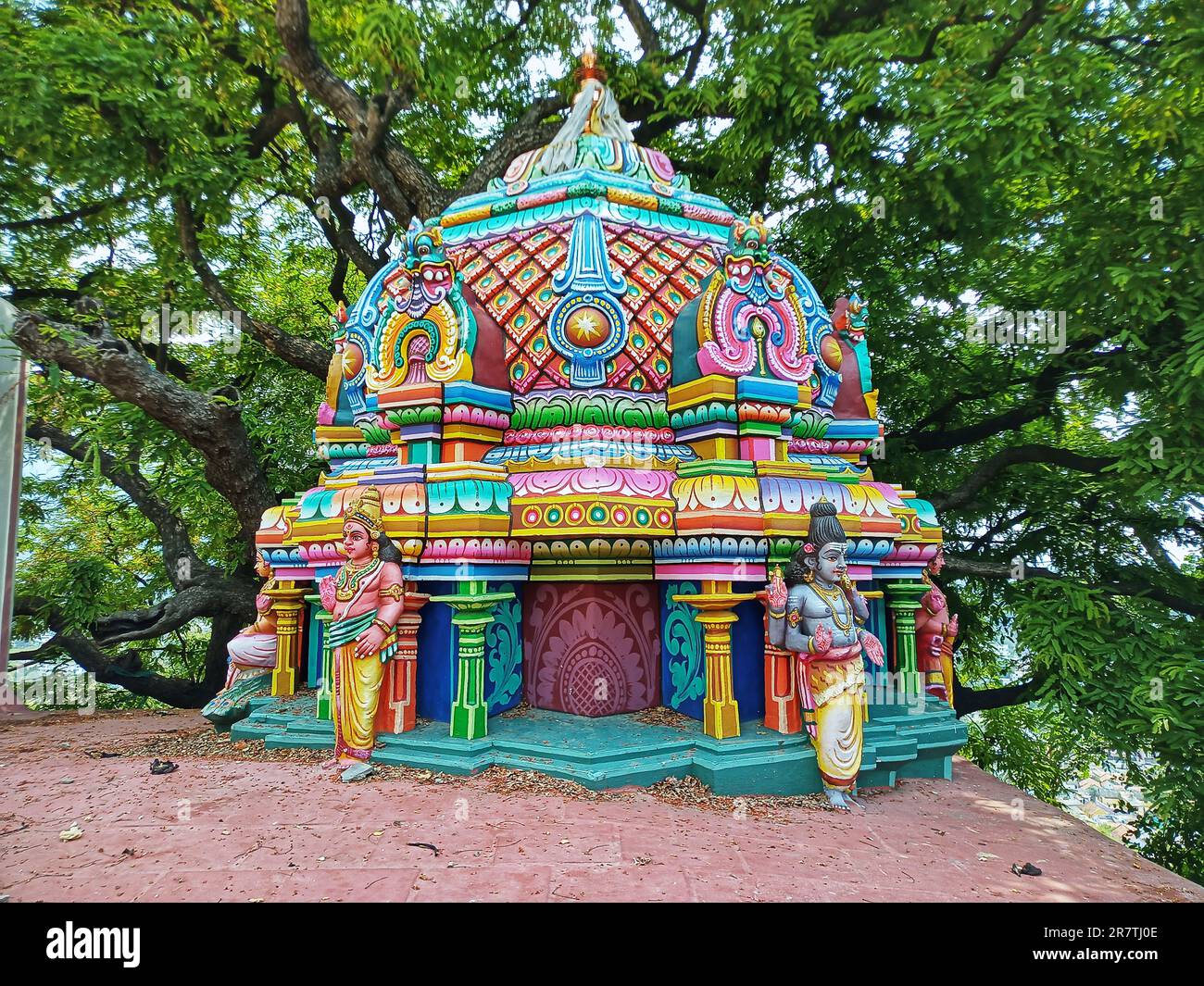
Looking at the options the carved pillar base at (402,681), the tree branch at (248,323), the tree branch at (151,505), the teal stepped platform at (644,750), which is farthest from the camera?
the tree branch at (151,505)

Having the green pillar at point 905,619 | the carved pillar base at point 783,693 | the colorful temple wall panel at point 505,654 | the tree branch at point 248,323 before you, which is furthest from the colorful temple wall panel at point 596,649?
the tree branch at point 248,323

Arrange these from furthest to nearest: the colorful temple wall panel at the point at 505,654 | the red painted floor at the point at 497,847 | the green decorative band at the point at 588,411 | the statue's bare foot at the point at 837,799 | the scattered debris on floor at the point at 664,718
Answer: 1. the green decorative band at the point at 588,411
2. the colorful temple wall panel at the point at 505,654
3. the scattered debris on floor at the point at 664,718
4. the statue's bare foot at the point at 837,799
5. the red painted floor at the point at 497,847

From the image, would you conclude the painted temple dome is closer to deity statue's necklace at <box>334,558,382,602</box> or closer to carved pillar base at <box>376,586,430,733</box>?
deity statue's necklace at <box>334,558,382,602</box>

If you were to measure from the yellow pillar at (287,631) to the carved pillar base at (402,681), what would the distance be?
1995 mm

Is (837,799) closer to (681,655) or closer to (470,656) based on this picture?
(681,655)

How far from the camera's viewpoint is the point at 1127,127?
286 inches

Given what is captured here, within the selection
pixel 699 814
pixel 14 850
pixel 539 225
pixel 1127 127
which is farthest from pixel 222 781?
pixel 1127 127

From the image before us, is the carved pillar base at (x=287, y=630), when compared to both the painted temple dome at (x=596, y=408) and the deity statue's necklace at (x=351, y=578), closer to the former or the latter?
the painted temple dome at (x=596, y=408)

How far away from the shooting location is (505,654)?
5.77 metres

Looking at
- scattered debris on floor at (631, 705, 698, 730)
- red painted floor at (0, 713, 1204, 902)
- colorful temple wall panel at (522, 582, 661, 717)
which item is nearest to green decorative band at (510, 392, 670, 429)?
colorful temple wall panel at (522, 582, 661, 717)

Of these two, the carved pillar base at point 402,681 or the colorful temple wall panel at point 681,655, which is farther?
the colorful temple wall panel at point 681,655

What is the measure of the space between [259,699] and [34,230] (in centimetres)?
808

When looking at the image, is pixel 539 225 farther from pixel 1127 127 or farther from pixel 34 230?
pixel 34 230

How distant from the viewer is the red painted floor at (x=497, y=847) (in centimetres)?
327
